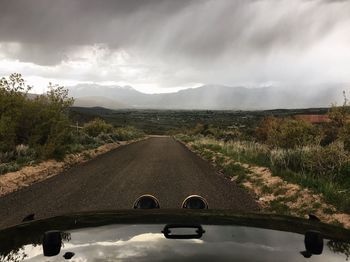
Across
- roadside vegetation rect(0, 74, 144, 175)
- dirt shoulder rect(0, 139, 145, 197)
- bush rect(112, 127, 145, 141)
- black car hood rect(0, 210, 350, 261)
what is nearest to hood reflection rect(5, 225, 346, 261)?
black car hood rect(0, 210, 350, 261)

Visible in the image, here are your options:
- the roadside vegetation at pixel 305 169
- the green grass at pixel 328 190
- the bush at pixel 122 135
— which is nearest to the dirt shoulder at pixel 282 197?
the roadside vegetation at pixel 305 169

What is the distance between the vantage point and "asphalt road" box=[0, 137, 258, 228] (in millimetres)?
10609

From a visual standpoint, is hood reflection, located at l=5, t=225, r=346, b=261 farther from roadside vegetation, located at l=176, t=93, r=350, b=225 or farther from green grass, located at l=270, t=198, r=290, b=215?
green grass, located at l=270, t=198, r=290, b=215

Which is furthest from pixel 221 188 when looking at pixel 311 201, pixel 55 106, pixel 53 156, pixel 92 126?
pixel 92 126

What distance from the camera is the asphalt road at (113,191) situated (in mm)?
10609

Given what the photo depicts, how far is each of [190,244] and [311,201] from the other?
9.52 m

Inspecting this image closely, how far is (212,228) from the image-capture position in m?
2.51

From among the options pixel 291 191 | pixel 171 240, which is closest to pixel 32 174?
pixel 291 191

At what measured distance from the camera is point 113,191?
13016 millimetres

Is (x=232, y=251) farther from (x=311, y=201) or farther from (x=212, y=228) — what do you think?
(x=311, y=201)

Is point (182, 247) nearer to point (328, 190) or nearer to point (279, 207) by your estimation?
point (279, 207)

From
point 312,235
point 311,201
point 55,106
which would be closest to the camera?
point 312,235

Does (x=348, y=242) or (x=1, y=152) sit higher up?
(x=348, y=242)

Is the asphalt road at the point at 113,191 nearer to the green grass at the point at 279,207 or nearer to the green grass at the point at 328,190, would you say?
the green grass at the point at 279,207
